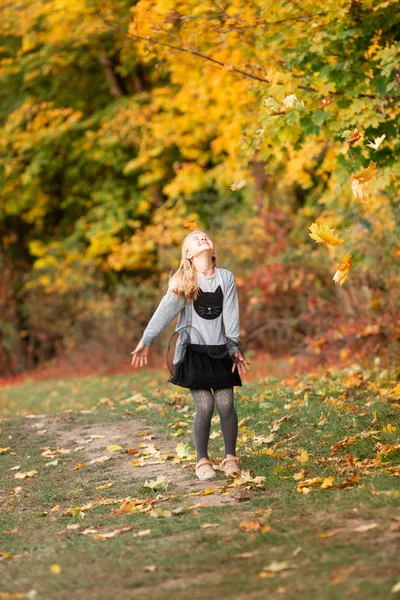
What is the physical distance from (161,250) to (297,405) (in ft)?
37.8

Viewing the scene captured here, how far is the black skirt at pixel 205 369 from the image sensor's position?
593 centimetres

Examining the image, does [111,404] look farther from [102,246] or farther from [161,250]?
[102,246]

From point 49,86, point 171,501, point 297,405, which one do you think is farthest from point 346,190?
point 49,86

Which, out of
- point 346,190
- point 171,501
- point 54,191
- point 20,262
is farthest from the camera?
point 54,191

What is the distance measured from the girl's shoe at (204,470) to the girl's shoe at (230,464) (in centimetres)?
10

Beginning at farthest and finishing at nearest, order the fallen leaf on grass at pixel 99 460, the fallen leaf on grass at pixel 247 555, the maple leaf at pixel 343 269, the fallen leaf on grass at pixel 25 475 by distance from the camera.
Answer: the fallen leaf on grass at pixel 99 460
the fallen leaf on grass at pixel 25 475
the maple leaf at pixel 343 269
the fallen leaf on grass at pixel 247 555

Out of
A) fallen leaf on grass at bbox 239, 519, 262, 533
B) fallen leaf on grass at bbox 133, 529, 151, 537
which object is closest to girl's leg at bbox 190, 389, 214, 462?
fallen leaf on grass at bbox 133, 529, 151, 537

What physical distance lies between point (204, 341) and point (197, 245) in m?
0.65

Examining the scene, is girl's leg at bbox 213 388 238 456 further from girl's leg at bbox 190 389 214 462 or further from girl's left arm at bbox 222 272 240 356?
girl's left arm at bbox 222 272 240 356

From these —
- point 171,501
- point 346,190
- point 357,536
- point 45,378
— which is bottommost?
point 45,378

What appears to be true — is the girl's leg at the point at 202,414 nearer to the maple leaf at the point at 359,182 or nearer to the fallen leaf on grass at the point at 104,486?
the fallen leaf on grass at the point at 104,486

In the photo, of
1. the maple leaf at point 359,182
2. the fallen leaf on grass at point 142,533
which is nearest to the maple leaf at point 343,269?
the maple leaf at point 359,182

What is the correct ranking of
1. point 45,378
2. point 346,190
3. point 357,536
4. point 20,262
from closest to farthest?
1. point 357,536
2. point 346,190
3. point 45,378
4. point 20,262

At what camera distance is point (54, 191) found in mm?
25016
